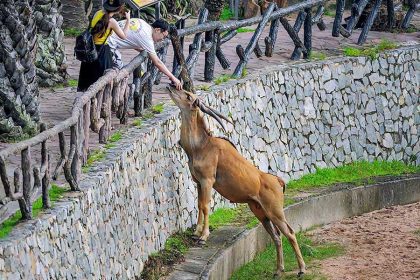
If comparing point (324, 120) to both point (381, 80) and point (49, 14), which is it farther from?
point (49, 14)

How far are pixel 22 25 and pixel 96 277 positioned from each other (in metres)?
3.34

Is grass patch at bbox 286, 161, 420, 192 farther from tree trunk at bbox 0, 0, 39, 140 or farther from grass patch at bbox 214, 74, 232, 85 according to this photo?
tree trunk at bbox 0, 0, 39, 140

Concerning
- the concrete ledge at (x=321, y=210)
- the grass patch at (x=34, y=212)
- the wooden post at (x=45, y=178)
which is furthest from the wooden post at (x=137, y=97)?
the wooden post at (x=45, y=178)

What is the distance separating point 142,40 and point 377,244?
428 centimetres

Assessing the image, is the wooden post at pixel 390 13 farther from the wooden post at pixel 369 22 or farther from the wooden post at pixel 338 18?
the wooden post at pixel 338 18

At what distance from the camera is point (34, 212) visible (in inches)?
410

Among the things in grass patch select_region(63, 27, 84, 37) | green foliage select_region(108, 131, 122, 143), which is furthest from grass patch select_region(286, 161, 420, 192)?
green foliage select_region(108, 131, 122, 143)

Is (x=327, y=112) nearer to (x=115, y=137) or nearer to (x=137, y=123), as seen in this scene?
(x=137, y=123)

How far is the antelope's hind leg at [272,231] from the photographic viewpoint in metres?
15.4

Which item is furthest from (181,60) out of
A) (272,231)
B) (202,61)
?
(202,61)

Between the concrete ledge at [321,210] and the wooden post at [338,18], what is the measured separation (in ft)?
10.2

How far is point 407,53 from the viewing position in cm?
2188

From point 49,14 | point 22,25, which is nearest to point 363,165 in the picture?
point 49,14

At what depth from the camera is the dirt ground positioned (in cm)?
1608
